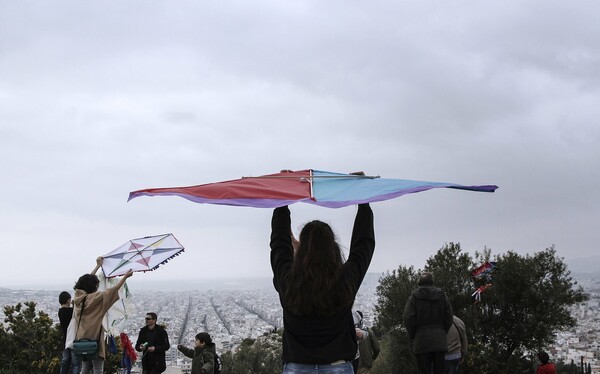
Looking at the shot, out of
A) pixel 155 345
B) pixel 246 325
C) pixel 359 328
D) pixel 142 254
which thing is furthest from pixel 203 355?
pixel 246 325

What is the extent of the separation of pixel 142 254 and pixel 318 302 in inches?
262

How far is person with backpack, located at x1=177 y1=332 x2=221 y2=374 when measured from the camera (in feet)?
32.0

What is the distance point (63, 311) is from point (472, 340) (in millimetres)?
14234

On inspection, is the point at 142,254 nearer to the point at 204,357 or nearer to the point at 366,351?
the point at 204,357

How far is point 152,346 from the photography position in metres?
10.6

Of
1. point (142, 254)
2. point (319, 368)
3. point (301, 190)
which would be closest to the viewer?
point (319, 368)

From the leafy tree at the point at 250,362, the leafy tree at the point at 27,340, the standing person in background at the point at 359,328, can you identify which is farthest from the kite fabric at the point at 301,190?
the leafy tree at the point at 250,362

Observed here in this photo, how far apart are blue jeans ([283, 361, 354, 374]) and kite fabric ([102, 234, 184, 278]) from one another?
5.64 m

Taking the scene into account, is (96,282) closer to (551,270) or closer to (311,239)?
(311,239)

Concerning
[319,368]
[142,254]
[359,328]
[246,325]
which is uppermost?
[142,254]

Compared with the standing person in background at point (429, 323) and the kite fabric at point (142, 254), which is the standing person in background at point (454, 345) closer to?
the standing person in background at point (429, 323)

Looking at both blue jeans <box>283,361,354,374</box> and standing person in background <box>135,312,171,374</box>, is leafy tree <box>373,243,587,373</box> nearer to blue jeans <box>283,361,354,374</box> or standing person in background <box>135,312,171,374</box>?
standing person in background <box>135,312,171,374</box>

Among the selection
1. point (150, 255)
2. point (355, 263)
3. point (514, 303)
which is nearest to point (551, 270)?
point (514, 303)

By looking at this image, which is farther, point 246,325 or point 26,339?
point 246,325
